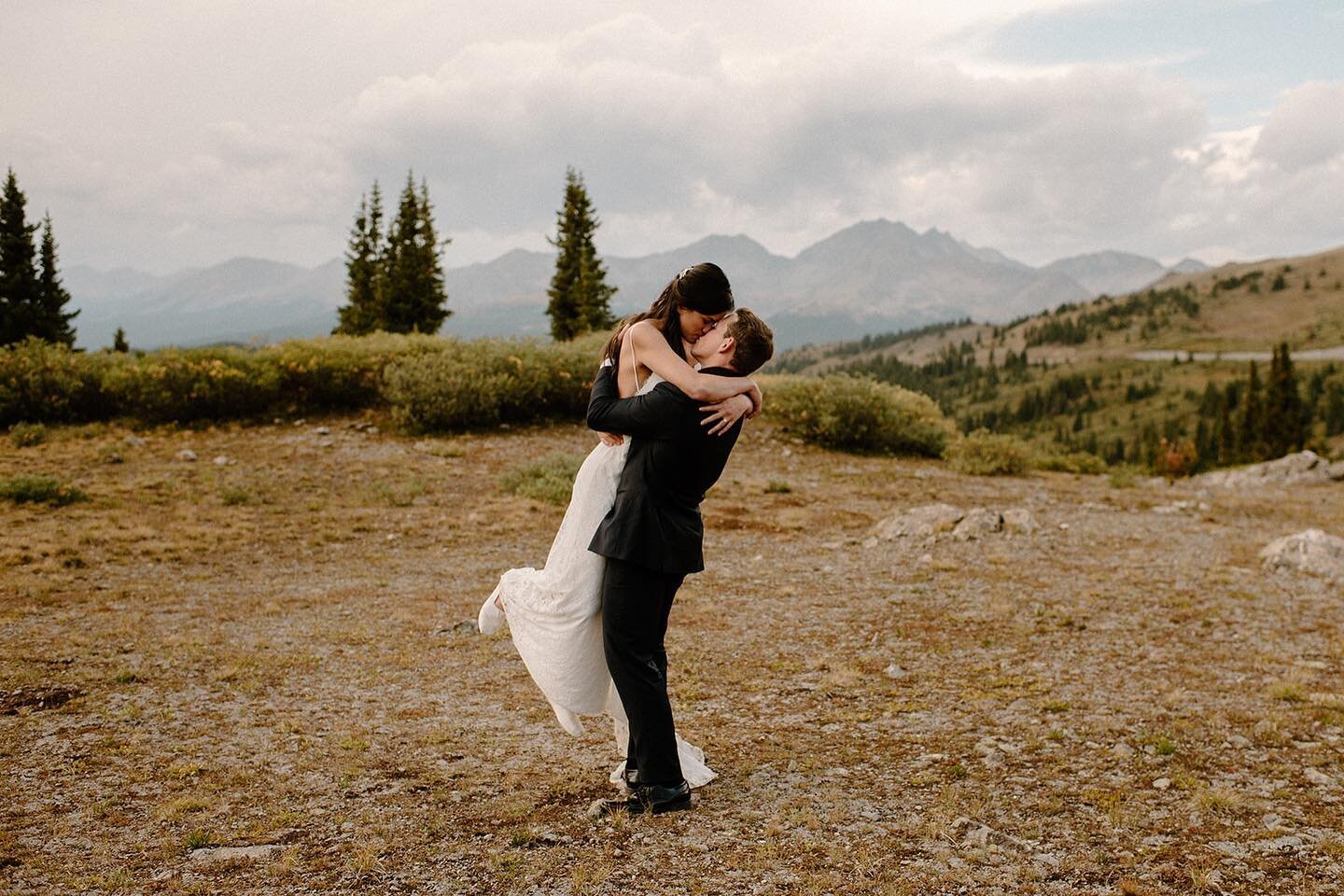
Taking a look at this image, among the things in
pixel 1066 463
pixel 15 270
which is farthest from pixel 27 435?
pixel 15 270

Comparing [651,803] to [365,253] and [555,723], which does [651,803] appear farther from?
[365,253]

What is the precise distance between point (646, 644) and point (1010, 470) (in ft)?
50.4

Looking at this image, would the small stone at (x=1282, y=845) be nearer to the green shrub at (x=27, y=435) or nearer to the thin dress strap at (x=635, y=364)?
the thin dress strap at (x=635, y=364)

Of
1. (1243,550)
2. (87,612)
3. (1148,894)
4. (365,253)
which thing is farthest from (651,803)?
(365,253)

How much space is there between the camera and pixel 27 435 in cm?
1420

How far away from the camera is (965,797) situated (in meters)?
4.12

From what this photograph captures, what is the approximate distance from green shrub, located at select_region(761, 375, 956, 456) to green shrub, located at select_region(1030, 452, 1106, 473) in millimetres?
2114

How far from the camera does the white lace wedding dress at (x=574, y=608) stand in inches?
149

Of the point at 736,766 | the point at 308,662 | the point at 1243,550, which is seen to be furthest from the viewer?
the point at 1243,550

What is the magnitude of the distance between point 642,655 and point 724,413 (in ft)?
3.90

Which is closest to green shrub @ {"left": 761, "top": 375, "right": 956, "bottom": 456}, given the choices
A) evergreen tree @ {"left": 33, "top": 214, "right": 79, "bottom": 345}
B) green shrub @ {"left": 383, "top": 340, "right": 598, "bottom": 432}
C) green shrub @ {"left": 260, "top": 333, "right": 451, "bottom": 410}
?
green shrub @ {"left": 383, "top": 340, "right": 598, "bottom": 432}

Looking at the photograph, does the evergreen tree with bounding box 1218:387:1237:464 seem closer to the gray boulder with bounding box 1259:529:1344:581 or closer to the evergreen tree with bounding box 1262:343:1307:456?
the evergreen tree with bounding box 1262:343:1307:456

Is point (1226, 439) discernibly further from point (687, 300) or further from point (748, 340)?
point (687, 300)

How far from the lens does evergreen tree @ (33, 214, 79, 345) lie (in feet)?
168
